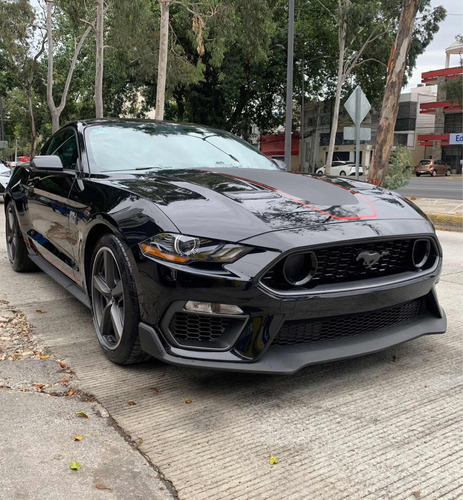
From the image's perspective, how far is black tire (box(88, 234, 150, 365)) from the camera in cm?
271

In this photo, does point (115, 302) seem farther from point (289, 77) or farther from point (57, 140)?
point (289, 77)

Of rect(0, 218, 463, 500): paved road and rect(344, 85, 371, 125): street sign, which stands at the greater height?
rect(344, 85, 371, 125): street sign

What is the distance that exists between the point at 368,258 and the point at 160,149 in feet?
6.01

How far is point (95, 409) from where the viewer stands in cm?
250

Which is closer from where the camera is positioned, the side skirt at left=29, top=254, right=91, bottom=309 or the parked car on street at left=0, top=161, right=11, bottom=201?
the side skirt at left=29, top=254, right=91, bottom=309

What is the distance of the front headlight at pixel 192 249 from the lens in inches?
94.9

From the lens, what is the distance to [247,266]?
238cm

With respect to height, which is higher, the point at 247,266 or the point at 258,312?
the point at 247,266

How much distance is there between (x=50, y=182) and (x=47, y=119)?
3971cm

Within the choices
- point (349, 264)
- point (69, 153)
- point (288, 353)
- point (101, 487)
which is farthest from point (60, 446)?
point (69, 153)

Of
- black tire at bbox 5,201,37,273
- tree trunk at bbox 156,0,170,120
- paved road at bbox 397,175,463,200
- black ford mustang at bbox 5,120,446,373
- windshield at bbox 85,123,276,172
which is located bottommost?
paved road at bbox 397,175,463,200

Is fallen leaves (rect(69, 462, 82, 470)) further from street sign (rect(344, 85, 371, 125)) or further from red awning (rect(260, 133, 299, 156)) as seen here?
red awning (rect(260, 133, 299, 156))

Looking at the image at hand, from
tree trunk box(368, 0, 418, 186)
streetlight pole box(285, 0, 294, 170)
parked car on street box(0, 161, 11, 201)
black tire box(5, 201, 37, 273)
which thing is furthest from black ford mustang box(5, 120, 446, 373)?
streetlight pole box(285, 0, 294, 170)

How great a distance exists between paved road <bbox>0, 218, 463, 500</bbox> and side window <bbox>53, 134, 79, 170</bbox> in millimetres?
1245
